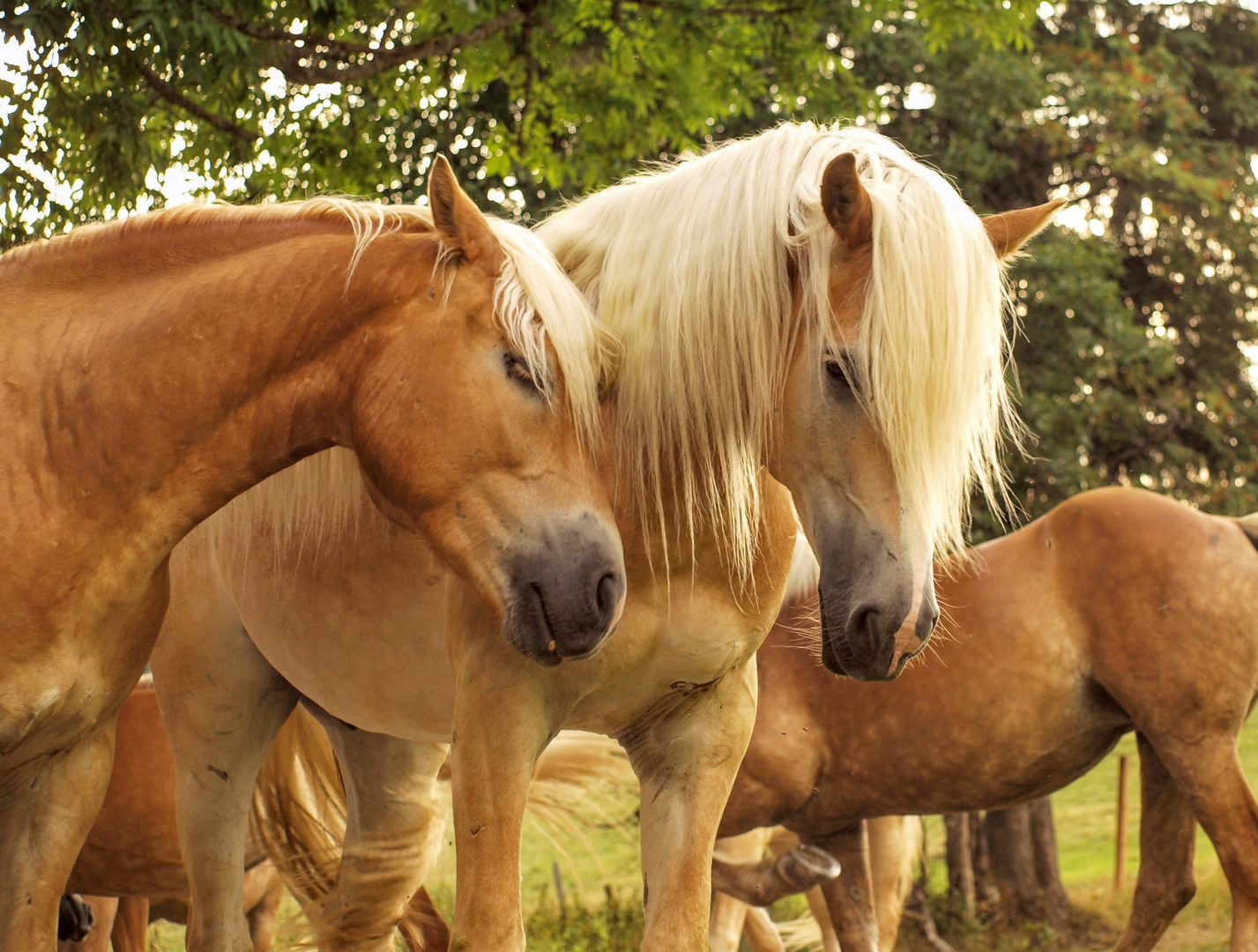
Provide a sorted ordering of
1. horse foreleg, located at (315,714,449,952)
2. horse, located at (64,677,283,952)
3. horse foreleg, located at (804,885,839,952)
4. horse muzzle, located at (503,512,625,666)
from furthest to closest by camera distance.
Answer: horse foreleg, located at (804,885,839,952), horse, located at (64,677,283,952), horse foreleg, located at (315,714,449,952), horse muzzle, located at (503,512,625,666)

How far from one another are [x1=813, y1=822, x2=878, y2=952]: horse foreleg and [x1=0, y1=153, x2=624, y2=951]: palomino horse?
311 cm

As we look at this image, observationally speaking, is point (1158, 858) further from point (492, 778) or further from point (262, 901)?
point (262, 901)

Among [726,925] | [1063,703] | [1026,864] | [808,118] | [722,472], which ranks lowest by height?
[1026,864]

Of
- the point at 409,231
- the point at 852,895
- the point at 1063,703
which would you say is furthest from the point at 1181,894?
the point at 409,231

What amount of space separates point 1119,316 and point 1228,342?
5.52ft

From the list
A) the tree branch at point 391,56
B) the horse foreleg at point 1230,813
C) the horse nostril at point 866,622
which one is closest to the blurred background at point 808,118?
the tree branch at point 391,56

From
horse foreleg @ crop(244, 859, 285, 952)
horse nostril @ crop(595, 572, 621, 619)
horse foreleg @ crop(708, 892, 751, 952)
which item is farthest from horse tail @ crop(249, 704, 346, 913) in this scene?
horse nostril @ crop(595, 572, 621, 619)

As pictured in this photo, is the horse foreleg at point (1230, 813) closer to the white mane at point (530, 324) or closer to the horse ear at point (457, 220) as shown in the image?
the white mane at point (530, 324)

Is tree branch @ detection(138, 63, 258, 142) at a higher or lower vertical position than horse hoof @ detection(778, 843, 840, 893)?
higher

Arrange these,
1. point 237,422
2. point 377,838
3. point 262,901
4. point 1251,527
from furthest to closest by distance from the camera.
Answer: point 262,901 < point 1251,527 < point 377,838 < point 237,422

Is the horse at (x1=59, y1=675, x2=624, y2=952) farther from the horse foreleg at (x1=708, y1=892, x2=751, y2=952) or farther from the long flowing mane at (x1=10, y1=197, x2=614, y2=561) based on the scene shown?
the long flowing mane at (x1=10, y1=197, x2=614, y2=561)

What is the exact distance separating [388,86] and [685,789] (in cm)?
423

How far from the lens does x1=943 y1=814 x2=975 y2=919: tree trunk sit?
796cm

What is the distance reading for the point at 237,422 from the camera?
2.39 meters
